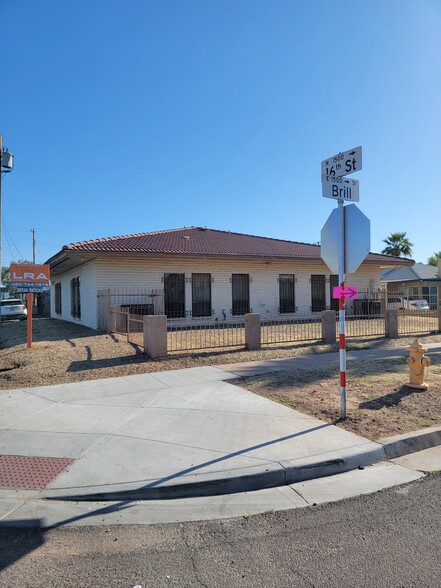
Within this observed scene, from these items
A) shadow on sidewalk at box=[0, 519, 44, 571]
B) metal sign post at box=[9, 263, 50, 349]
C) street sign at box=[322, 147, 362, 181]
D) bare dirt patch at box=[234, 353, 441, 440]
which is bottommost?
shadow on sidewalk at box=[0, 519, 44, 571]

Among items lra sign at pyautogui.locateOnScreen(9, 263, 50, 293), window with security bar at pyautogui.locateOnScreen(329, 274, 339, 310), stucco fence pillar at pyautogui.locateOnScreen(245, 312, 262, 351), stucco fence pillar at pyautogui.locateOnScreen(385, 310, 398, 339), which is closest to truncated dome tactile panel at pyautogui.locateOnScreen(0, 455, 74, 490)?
stucco fence pillar at pyautogui.locateOnScreen(245, 312, 262, 351)

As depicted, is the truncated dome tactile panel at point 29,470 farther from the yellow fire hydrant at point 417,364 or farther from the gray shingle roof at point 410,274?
the gray shingle roof at point 410,274

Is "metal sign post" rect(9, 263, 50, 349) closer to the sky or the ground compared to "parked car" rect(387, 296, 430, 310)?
closer to the sky

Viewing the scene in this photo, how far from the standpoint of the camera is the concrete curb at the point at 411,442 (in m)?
4.90

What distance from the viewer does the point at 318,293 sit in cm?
2252

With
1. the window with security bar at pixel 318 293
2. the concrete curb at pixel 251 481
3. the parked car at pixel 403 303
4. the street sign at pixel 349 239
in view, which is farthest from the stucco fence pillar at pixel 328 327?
the window with security bar at pixel 318 293

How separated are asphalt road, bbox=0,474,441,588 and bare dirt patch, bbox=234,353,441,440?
185 cm

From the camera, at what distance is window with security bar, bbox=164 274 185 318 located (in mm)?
18594

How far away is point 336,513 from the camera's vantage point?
11.9 feet

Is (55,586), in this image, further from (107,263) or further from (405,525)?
(107,263)

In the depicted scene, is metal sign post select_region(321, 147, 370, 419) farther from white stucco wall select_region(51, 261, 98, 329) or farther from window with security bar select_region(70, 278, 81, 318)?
window with security bar select_region(70, 278, 81, 318)

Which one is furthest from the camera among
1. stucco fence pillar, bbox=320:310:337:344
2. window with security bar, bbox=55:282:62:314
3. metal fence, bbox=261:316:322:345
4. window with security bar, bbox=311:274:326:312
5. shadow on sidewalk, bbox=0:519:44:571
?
window with security bar, bbox=55:282:62:314

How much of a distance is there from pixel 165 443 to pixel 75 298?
59.4 ft

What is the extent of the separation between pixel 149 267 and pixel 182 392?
11.3 meters
